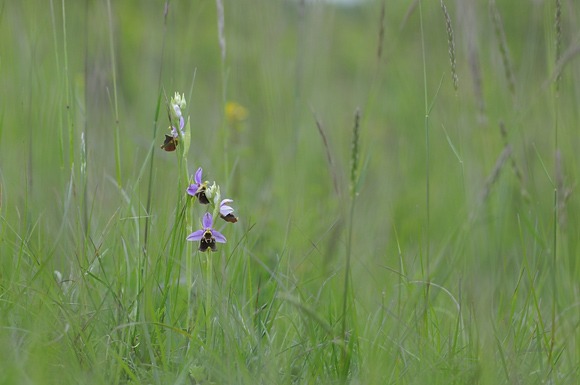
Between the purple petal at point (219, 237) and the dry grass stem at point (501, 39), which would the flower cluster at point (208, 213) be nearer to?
the purple petal at point (219, 237)

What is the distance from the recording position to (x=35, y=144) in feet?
10.4

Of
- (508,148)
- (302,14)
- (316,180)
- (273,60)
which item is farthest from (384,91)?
(508,148)

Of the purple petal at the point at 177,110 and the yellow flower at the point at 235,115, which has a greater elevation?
the purple petal at the point at 177,110

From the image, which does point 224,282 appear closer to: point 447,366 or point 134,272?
point 134,272

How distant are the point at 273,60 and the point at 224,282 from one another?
6.04 ft

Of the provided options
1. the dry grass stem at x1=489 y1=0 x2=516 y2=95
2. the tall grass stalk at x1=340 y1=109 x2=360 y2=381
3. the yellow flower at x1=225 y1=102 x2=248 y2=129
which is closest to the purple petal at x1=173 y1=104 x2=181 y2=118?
the tall grass stalk at x1=340 y1=109 x2=360 y2=381

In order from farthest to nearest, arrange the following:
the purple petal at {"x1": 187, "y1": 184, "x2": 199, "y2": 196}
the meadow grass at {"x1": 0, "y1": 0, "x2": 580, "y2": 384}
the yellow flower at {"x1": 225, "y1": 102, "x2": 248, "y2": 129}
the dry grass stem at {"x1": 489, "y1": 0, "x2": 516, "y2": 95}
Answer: the yellow flower at {"x1": 225, "y1": 102, "x2": 248, "y2": 129} < the dry grass stem at {"x1": 489, "y1": 0, "x2": 516, "y2": 95} < the purple petal at {"x1": 187, "y1": 184, "x2": 199, "y2": 196} < the meadow grass at {"x1": 0, "y1": 0, "x2": 580, "y2": 384}

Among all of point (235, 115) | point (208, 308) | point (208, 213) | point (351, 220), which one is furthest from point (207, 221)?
point (235, 115)

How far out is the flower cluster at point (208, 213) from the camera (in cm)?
162

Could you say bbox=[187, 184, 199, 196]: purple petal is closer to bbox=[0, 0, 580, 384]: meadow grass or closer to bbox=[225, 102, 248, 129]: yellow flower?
bbox=[0, 0, 580, 384]: meadow grass

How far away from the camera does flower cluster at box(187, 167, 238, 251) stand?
5.33 feet

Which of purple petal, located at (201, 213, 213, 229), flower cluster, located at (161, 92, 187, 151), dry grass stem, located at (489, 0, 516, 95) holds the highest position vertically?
dry grass stem, located at (489, 0, 516, 95)

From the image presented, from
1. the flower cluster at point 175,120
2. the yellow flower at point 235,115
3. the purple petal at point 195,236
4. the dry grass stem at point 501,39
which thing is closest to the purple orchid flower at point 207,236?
the purple petal at point 195,236

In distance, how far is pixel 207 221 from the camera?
1640 mm
